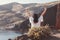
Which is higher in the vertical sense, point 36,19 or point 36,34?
point 36,19

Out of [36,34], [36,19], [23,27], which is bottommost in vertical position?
[36,34]

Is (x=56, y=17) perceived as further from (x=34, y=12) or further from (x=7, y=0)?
(x=7, y=0)

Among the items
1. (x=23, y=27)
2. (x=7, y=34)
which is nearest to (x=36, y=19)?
(x=23, y=27)

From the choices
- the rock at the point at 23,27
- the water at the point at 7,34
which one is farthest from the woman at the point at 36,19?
the water at the point at 7,34

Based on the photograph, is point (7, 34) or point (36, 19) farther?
point (36, 19)

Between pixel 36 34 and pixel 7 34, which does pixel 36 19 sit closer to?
pixel 36 34

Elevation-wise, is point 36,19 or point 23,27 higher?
point 36,19

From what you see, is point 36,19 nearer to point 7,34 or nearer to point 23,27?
point 23,27

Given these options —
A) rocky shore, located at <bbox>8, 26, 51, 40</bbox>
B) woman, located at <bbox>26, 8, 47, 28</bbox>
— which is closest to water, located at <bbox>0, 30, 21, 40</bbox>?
rocky shore, located at <bbox>8, 26, 51, 40</bbox>

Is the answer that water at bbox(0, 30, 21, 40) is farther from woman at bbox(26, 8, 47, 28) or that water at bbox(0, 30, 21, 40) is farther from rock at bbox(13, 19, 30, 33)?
woman at bbox(26, 8, 47, 28)

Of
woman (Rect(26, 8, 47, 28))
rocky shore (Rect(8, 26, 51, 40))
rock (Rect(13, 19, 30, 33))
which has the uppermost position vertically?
woman (Rect(26, 8, 47, 28))

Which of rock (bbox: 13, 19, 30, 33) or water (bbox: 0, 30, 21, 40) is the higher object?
rock (bbox: 13, 19, 30, 33)

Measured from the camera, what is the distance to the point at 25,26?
4.72 metres

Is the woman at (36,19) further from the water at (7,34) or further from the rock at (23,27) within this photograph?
the water at (7,34)
